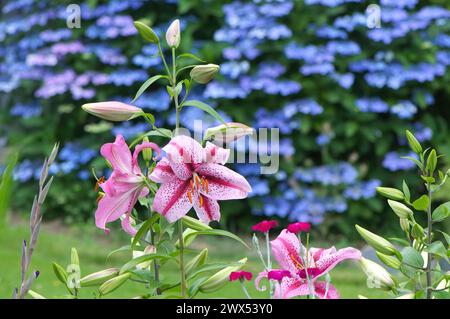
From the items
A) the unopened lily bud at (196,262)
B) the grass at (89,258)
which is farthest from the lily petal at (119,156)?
the grass at (89,258)

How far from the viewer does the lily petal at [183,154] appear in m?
1.27

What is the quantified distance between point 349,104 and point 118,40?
184 centimetres

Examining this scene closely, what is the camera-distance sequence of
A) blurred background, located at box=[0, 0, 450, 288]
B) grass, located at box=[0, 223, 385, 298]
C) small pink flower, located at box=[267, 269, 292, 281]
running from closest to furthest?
small pink flower, located at box=[267, 269, 292, 281] < grass, located at box=[0, 223, 385, 298] < blurred background, located at box=[0, 0, 450, 288]

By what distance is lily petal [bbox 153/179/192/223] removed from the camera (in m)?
1.27

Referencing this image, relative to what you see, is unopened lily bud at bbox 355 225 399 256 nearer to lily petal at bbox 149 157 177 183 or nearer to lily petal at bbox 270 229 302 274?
lily petal at bbox 270 229 302 274

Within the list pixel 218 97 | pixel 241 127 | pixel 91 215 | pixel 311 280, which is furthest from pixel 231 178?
pixel 91 215

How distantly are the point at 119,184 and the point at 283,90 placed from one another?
4.27 meters

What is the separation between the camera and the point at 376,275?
1.31m

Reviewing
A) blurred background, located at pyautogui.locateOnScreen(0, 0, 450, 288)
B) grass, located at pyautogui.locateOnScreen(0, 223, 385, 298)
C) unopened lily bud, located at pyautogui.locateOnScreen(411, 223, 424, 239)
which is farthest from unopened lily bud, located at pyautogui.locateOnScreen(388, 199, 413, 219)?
blurred background, located at pyautogui.locateOnScreen(0, 0, 450, 288)

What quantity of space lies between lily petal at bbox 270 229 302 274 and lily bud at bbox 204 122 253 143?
225 millimetres

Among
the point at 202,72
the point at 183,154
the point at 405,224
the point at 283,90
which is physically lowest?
the point at 405,224

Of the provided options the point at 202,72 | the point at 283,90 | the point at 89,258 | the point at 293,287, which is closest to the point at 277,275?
the point at 293,287

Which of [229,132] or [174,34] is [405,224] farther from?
[174,34]

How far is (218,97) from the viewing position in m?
5.63
